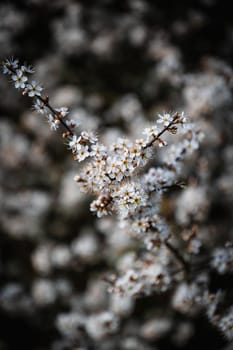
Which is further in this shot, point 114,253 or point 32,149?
point 32,149

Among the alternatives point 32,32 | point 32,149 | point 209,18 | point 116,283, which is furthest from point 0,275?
point 209,18

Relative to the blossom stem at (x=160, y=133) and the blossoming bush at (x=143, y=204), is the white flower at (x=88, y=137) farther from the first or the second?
the blossom stem at (x=160, y=133)

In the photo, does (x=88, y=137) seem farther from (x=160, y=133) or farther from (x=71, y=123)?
(x=160, y=133)

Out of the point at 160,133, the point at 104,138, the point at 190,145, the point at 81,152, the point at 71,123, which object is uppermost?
the point at 104,138

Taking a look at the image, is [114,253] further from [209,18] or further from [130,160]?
[209,18]

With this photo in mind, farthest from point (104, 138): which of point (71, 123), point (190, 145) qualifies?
point (71, 123)

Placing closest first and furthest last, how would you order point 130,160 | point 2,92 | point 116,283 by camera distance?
point 130,160 → point 116,283 → point 2,92

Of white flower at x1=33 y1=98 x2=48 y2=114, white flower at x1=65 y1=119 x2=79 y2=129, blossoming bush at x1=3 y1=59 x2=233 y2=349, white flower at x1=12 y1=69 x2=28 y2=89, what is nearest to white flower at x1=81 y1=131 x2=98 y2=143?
blossoming bush at x1=3 y1=59 x2=233 y2=349

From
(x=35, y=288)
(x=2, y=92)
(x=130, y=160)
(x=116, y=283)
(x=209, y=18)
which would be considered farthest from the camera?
(x=209, y=18)
